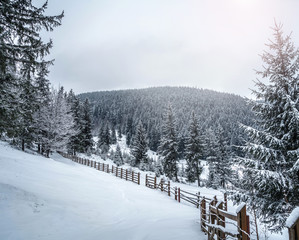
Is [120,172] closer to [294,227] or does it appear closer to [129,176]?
[129,176]

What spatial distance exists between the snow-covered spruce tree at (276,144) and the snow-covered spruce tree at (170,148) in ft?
70.1

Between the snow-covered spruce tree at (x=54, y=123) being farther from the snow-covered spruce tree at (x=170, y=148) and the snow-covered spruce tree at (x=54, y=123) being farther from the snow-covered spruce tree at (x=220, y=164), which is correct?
the snow-covered spruce tree at (x=220, y=164)

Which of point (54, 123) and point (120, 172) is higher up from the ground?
point (54, 123)

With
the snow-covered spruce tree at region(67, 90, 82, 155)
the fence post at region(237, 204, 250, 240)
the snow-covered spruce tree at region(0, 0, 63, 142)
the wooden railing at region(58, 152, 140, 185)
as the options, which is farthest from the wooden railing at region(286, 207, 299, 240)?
the snow-covered spruce tree at region(67, 90, 82, 155)

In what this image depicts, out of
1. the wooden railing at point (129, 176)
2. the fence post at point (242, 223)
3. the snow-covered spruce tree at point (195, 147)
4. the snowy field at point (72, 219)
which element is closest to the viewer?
the fence post at point (242, 223)

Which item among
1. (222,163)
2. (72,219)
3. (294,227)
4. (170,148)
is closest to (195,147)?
(170,148)

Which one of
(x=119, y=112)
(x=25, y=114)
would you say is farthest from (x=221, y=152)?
(x=119, y=112)

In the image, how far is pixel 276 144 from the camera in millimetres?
8258

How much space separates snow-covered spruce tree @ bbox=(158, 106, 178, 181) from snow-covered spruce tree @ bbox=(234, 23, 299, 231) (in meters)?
21.4

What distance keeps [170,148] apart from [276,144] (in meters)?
22.9

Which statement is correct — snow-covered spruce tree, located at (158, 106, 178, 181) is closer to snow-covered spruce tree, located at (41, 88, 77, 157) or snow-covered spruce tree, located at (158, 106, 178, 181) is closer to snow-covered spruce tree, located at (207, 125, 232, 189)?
snow-covered spruce tree, located at (207, 125, 232, 189)

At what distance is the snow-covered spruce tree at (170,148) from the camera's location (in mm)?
30438

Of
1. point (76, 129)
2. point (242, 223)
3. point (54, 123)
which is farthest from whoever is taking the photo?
point (76, 129)

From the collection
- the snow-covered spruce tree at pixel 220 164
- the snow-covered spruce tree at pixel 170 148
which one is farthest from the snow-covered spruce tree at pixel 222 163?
the snow-covered spruce tree at pixel 170 148
